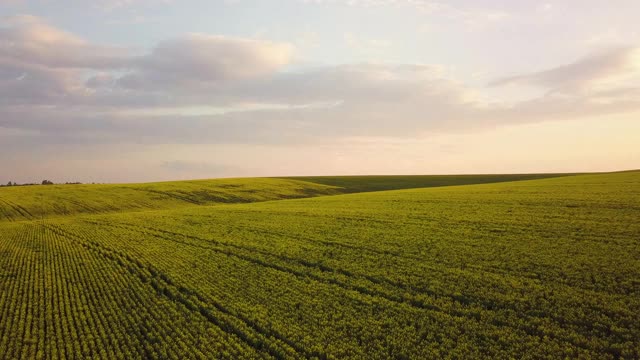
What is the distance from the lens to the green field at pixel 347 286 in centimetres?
1691

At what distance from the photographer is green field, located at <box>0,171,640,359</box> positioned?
55.5 ft

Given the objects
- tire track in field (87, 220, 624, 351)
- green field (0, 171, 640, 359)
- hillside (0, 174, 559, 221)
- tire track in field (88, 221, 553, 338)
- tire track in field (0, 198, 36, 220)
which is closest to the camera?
tire track in field (87, 220, 624, 351)

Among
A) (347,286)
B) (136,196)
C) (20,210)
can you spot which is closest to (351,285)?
(347,286)

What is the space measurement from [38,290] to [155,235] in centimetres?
1550

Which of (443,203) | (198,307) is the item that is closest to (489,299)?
(198,307)

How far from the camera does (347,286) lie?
2305 cm

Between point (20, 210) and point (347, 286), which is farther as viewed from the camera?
point (20, 210)

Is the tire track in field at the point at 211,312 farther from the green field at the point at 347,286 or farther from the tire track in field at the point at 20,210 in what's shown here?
the tire track in field at the point at 20,210

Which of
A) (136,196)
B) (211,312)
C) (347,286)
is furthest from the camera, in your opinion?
(136,196)

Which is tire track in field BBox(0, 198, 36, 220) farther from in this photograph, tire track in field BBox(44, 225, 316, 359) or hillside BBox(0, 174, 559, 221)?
tire track in field BBox(44, 225, 316, 359)

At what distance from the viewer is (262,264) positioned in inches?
1116

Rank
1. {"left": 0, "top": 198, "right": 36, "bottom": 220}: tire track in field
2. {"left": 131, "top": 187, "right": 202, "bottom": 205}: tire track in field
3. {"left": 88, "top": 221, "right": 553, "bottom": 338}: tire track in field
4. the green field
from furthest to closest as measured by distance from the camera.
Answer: {"left": 131, "top": 187, "right": 202, "bottom": 205}: tire track in field → {"left": 0, "top": 198, "right": 36, "bottom": 220}: tire track in field → {"left": 88, "top": 221, "right": 553, "bottom": 338}: tire track in field → the green field

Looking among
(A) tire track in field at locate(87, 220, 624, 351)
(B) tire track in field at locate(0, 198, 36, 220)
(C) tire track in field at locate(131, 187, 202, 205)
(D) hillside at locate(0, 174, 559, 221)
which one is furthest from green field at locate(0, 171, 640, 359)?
(C) tire track in field at locate(131, 187, 202, 205)

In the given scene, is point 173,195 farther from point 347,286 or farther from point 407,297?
point 407,297
